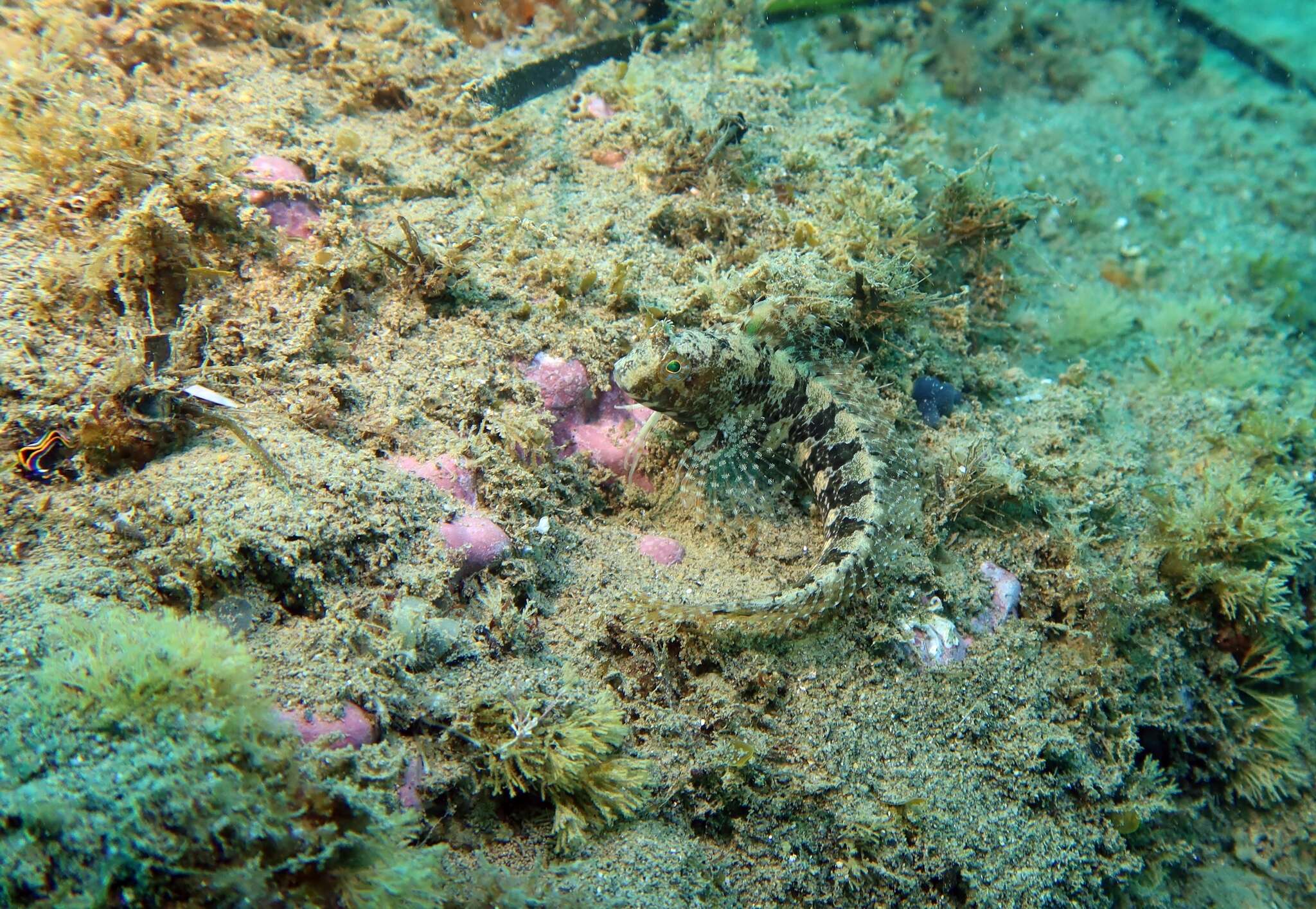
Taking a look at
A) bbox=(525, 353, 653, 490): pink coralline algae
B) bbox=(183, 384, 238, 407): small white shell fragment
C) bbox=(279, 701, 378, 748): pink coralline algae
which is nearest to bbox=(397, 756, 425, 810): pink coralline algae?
bbox=(279, 701, 378, 748): pink coralline algae

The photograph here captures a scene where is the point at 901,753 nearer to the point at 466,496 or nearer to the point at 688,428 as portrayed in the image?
the point at 688,428

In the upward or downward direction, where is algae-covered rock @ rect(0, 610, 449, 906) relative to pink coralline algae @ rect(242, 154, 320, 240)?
downward

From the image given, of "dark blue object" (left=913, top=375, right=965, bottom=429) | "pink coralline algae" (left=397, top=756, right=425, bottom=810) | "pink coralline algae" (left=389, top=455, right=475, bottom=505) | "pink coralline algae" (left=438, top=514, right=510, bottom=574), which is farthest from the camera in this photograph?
Answer: "dark blue object" (left=913, top=375, right=965, bottom=429)

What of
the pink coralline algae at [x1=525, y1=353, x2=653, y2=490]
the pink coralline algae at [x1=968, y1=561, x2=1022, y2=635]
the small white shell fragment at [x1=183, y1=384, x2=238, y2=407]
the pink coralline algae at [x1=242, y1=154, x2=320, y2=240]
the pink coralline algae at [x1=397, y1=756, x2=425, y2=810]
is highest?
the pink coralline algae at [x1=242, y1=154, x2=320, y2=240]

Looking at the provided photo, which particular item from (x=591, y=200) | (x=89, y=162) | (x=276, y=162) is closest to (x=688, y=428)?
(x=591, y=200)

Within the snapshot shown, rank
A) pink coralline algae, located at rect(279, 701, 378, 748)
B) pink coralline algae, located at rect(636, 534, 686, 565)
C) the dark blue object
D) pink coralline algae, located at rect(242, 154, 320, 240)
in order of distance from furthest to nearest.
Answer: the dark blue object < pink coralline algae, located at rect(242, 154, 320, 240) < pink coralline algae, located at rect(636, 534, 686, 565) < pink coralline algae, located at rect(279, 701, 378, 748)

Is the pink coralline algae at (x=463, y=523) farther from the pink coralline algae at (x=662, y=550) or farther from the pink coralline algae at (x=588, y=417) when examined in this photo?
the pink coralline algae at (x=662, y=550)

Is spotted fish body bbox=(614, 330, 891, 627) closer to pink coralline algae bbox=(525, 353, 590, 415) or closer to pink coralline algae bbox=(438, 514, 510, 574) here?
pink coralline algae bbox=(525, 353, 590, 415)

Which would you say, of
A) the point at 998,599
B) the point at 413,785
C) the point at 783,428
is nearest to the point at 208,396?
the point at 413,785
